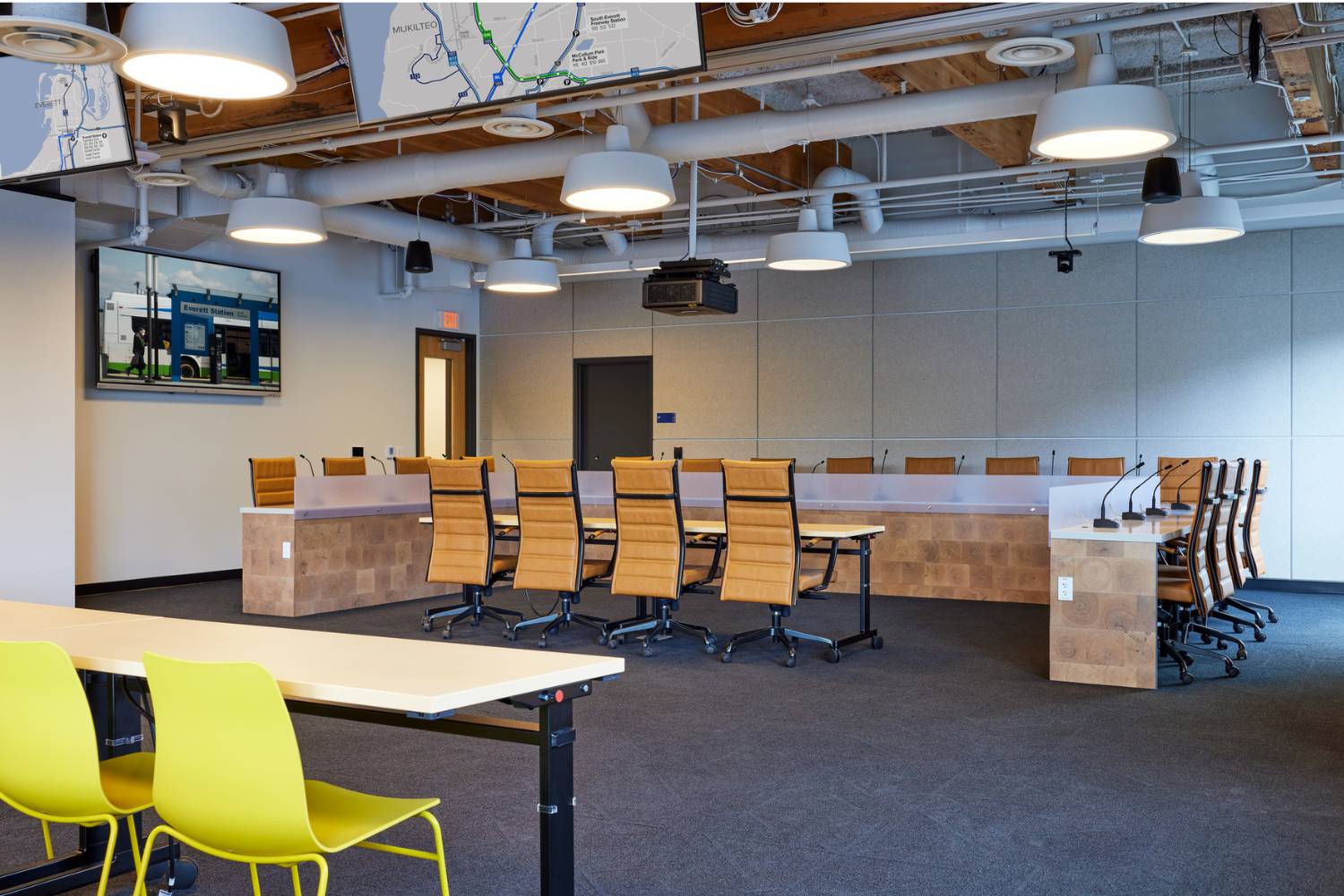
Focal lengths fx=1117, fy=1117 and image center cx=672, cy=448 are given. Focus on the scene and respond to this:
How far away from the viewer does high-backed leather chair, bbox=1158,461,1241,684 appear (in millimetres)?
5809

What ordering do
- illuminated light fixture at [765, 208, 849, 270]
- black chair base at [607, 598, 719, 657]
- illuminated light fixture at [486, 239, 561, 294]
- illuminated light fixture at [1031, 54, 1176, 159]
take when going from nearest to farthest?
illuminated light fixture at [1031, 54, 1176, 159] < black chair base at [607, 598, 719, 657] < illuminated light fixture at [765, 208, 849, 270] < illuminated light fixture at [486, 239, 561, 294]

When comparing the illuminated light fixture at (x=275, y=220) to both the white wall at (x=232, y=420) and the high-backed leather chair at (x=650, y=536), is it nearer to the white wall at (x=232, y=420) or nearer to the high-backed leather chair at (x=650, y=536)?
the white wall at (x=232, y=420)

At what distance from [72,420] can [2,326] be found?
30.4 inches

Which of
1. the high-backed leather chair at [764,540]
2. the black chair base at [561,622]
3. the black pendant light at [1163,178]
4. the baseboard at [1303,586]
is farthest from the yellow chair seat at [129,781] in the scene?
the baseboard at [1303,586]

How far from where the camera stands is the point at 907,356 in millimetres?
11742

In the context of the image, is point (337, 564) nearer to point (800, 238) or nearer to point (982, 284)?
point (800, 238)

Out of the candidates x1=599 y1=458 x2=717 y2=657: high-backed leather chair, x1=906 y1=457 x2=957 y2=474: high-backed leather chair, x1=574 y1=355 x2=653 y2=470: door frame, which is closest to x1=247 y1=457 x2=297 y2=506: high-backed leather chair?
x1=599 y1=458 x2=717 y2=657: high-backed leather chair

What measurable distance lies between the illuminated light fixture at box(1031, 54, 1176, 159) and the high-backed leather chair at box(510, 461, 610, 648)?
132 inches

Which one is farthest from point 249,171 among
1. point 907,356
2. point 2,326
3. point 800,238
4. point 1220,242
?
point 1220,242

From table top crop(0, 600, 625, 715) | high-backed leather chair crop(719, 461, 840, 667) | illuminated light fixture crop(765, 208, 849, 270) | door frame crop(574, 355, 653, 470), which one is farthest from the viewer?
door frame crop(574, 355, 653, 470)

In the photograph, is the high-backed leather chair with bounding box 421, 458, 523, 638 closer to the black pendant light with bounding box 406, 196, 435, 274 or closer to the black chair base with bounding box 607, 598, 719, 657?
the black chair base with bounding box 607, 598, 719, 657

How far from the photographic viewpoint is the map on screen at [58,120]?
463 centimetres

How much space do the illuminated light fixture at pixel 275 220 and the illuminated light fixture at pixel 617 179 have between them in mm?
2087

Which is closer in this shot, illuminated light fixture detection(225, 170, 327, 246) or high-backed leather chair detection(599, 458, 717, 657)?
high-backed leather chair detection(599, 458, 717, 657)
